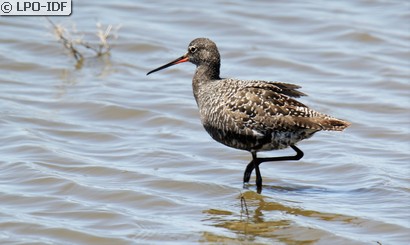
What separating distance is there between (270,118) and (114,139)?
279 cm

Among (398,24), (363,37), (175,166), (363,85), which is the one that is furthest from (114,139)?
(398,24)

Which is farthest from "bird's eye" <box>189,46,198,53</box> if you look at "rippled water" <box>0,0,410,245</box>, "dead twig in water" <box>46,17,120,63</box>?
"dead twig in water" <box>46,17,120,63</box>

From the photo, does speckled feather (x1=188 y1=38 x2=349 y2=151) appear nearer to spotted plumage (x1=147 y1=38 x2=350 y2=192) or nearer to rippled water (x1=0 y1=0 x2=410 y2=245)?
spotted plumage (x1=147 y1=38 x2=350 y2=192)

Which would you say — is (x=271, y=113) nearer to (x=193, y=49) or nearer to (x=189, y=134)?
(x=193, y=49)

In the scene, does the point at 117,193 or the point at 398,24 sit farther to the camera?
the point at 398,24

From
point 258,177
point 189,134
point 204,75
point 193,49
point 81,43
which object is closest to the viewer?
point 258,177

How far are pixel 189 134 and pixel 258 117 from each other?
8.29 ft

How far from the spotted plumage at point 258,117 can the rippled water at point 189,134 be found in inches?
24.6

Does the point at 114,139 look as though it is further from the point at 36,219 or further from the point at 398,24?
the point at 398,24

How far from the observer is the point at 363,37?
624 inches

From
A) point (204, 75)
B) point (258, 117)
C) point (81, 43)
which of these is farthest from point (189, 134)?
point (81, 43)

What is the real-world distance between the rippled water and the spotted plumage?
62cm

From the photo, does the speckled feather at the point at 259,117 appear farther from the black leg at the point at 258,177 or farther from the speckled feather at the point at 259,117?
the black leg at the point at 258,177

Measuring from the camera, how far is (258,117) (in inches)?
391
